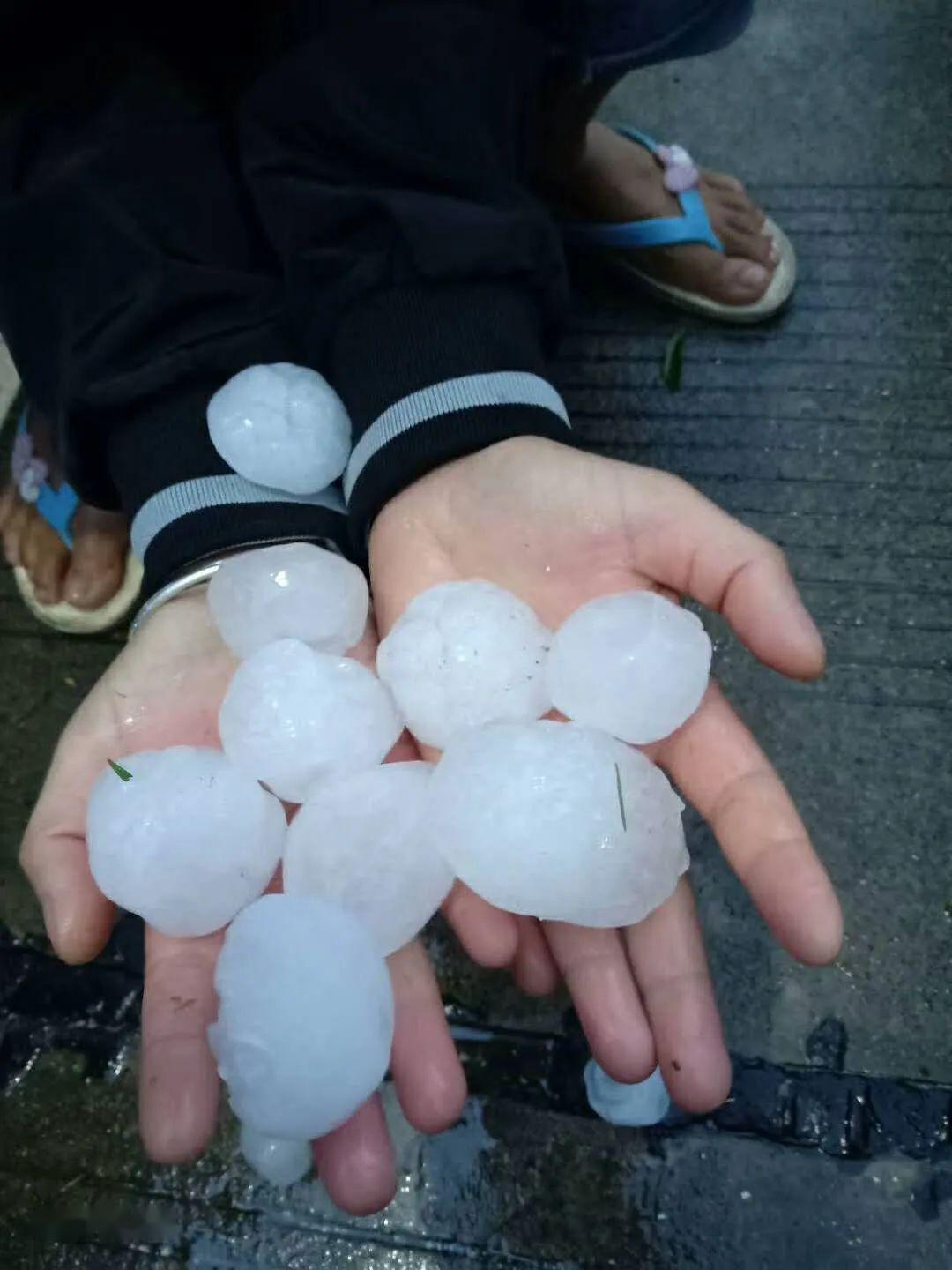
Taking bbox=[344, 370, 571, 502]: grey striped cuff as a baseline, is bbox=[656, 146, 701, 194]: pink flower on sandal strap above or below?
below

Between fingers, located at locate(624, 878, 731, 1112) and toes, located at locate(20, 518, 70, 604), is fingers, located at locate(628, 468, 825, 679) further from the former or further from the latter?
toes, located at locate(20, 518, 70, 604)

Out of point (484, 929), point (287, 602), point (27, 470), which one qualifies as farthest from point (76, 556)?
point (484, 929)

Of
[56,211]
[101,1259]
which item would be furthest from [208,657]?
[101,1259]

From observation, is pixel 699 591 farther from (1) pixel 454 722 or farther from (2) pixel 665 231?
(2) pixel 665 231

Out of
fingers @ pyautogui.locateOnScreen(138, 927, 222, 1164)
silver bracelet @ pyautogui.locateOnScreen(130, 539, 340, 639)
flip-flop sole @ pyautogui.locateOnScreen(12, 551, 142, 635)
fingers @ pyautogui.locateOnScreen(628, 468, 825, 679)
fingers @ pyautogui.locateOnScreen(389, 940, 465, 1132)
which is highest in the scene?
fingers @ pyautogui.locateOnScreen(628, 468, 825, 679)

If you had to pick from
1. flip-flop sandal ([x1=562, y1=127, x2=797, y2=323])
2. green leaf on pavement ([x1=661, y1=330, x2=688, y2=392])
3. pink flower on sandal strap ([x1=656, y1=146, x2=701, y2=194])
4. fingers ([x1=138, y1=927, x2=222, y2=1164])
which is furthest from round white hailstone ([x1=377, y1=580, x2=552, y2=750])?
pink flower on sandal strap ([x1=656, y1=146, x2=701, y2=194])

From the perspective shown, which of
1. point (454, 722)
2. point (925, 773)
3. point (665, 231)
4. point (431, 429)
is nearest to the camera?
point (454, 722)

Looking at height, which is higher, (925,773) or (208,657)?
(208,657)

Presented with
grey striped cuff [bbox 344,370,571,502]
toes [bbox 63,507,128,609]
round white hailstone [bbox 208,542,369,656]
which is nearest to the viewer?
round white hailstone [bbox 208,542,369,656]
